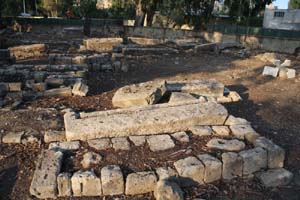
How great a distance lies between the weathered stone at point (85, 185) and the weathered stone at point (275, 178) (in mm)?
1998

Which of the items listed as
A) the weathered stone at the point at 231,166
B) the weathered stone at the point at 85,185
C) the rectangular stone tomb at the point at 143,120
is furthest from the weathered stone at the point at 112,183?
the weathered stone at the point at 231,166

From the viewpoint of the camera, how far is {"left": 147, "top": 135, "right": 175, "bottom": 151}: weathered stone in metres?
3.97

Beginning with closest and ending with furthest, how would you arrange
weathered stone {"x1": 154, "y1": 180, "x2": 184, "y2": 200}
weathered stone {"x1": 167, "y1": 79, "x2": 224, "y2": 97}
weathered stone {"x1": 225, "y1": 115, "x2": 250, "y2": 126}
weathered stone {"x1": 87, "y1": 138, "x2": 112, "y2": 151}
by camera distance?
weathered stone {"x1": 154, "y1": 180, "x2": 184, "y2": 200}, weathered stone {"x1": 87, "y1": 138, "x2": 112, "y2": 151}, weathered stone {"x1": 225, "y1": 115, "x2": 250, "y2": 126}, weathered stone {"x1": 167, "y1": 79, "x2": 224, "y2": 97}

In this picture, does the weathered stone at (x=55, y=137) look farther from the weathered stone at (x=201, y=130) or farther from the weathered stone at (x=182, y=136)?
the weathered stone at (x=201, y=130)

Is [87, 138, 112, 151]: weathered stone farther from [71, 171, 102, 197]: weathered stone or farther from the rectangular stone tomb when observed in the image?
[71, 171, 102, 197]: weathered stone

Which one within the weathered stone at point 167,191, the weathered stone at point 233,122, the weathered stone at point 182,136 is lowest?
the weathered stone at point 167,191

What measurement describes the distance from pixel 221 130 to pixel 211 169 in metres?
1.00

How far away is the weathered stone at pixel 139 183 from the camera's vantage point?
3.34 metres

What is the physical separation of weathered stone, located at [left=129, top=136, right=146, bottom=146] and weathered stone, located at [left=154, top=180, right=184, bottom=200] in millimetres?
867

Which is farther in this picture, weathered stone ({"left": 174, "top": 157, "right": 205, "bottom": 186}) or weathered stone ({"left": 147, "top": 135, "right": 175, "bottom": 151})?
weathered stone ({"left": 147, "top": 135, "right": 175, "bottom": 151})

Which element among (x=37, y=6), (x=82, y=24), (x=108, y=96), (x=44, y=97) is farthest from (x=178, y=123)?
(x=37, y=6)

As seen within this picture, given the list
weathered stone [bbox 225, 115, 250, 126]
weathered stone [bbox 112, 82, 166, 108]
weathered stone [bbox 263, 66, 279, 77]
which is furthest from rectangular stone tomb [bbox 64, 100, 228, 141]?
weathered stone [bbox 263, 66, 279, 77]

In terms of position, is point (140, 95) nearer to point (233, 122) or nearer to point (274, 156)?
point (233, 122)

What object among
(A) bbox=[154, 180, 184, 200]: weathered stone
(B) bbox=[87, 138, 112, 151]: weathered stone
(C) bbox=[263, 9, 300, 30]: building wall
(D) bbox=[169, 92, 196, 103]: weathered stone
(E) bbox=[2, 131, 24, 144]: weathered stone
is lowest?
(A) bbox=[154, 180, 184, 200]: weathered stone
